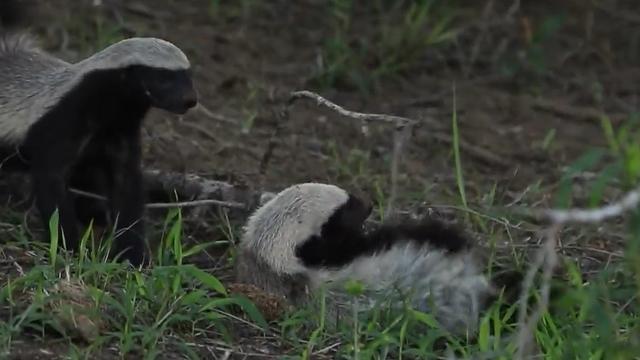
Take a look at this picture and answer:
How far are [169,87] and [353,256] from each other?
3.30 ft

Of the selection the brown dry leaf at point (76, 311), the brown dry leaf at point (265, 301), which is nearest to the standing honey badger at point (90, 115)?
the brown dry leaf at point (265, 301)

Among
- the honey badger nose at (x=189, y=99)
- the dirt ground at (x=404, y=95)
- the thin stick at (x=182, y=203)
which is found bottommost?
the dirt ground at (x=404, y=95)

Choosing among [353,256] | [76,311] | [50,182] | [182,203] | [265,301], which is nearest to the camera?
[76,311]

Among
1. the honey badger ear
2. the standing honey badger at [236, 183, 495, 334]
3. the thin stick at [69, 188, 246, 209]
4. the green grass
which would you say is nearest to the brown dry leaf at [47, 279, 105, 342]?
the green grass

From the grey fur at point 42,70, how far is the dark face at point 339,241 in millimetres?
832

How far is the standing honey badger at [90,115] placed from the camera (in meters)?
5.42

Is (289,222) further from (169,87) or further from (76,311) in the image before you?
(76,311)

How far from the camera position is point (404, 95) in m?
7.86

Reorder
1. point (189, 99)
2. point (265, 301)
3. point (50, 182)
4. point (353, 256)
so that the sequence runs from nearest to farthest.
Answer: point (265, 301), point (353, 256), point (189, 99), point (50, 182)

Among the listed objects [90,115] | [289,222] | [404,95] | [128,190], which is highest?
[90,115]

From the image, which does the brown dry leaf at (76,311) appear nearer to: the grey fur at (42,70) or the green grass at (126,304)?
the green grass at (126,304)

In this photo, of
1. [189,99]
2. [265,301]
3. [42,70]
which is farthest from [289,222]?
[42,70]

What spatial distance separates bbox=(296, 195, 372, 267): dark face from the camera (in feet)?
16.3

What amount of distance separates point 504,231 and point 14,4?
227 centimetres
